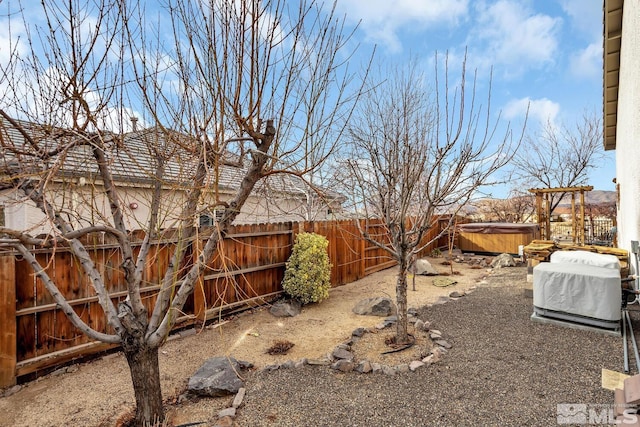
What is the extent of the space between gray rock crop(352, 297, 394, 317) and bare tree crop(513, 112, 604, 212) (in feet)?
41.6

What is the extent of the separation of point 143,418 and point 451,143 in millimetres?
3802

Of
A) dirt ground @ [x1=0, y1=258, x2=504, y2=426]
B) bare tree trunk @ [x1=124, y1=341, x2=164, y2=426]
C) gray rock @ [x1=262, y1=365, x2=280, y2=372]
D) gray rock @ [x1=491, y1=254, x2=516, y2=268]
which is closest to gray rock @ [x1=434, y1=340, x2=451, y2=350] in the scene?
dirt ground @ [x1=0, y1=258, x2=504, y2=426]

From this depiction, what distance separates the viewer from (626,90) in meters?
5.27

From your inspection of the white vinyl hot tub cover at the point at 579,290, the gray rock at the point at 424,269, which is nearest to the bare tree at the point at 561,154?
the gray rock at the point at 424,269

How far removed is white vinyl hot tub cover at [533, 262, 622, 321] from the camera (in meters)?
4.20

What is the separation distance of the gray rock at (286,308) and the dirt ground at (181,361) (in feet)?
0.37

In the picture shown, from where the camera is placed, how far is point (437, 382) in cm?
316

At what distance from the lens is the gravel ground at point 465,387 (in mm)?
2635

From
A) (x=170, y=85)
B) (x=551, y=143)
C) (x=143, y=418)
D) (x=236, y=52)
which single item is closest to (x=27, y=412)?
(x=143, y=418)

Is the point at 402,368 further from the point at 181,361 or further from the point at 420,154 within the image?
the point at 181,361

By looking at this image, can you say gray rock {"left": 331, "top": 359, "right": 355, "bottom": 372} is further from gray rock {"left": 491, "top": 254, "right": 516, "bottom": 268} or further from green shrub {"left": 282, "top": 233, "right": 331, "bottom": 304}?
gray rock {"left": 491, "top": 254, "right": 516, "bottom": 268}

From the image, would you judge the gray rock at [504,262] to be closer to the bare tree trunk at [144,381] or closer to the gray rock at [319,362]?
the gray rock at [319,362]

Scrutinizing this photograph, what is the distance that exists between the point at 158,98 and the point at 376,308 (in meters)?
4.53

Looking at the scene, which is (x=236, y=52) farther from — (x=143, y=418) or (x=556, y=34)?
(x=556, y=34)
